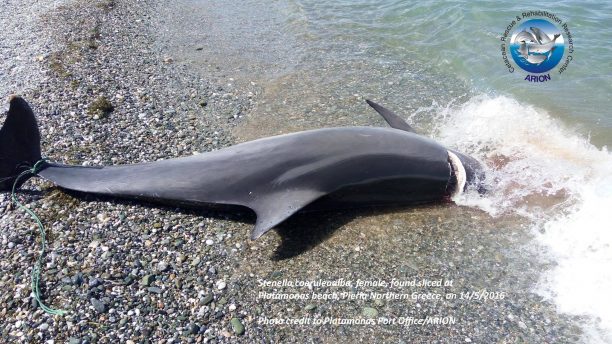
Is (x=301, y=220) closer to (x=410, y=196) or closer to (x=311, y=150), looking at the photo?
(x=311, y=150)

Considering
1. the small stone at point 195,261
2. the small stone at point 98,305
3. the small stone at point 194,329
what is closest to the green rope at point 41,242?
the small stone at point 98,305

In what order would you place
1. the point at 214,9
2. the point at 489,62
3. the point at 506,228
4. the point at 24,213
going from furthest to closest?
the point at 214,9 < the point at 489,62 < the point at 506,228 < the point at 24,213

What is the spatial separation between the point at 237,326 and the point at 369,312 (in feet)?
4.59

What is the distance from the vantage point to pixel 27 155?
20.8ft

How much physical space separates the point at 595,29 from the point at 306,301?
1127cm

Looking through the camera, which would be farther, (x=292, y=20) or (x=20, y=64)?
(x=292, y=20)

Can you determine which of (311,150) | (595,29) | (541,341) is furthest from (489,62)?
(541,341)

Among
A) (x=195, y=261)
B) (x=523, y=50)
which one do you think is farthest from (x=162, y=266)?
(x=523, y=50)

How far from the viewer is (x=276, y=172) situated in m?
5.86

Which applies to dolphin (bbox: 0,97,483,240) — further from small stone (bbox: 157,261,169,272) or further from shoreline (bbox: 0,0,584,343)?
small stone (bbox: 157,261,169,272)

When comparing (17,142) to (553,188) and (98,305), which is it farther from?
(553,188)

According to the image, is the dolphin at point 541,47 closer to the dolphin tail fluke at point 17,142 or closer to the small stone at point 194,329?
the small stone at point 194,329

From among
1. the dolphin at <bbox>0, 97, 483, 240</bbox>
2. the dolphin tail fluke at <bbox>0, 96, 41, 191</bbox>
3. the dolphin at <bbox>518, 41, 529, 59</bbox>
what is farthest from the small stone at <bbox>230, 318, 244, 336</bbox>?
the dolphin at <bbox>518, 41, 529, 59</bbox>

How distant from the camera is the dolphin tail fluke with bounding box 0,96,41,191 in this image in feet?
20.1
